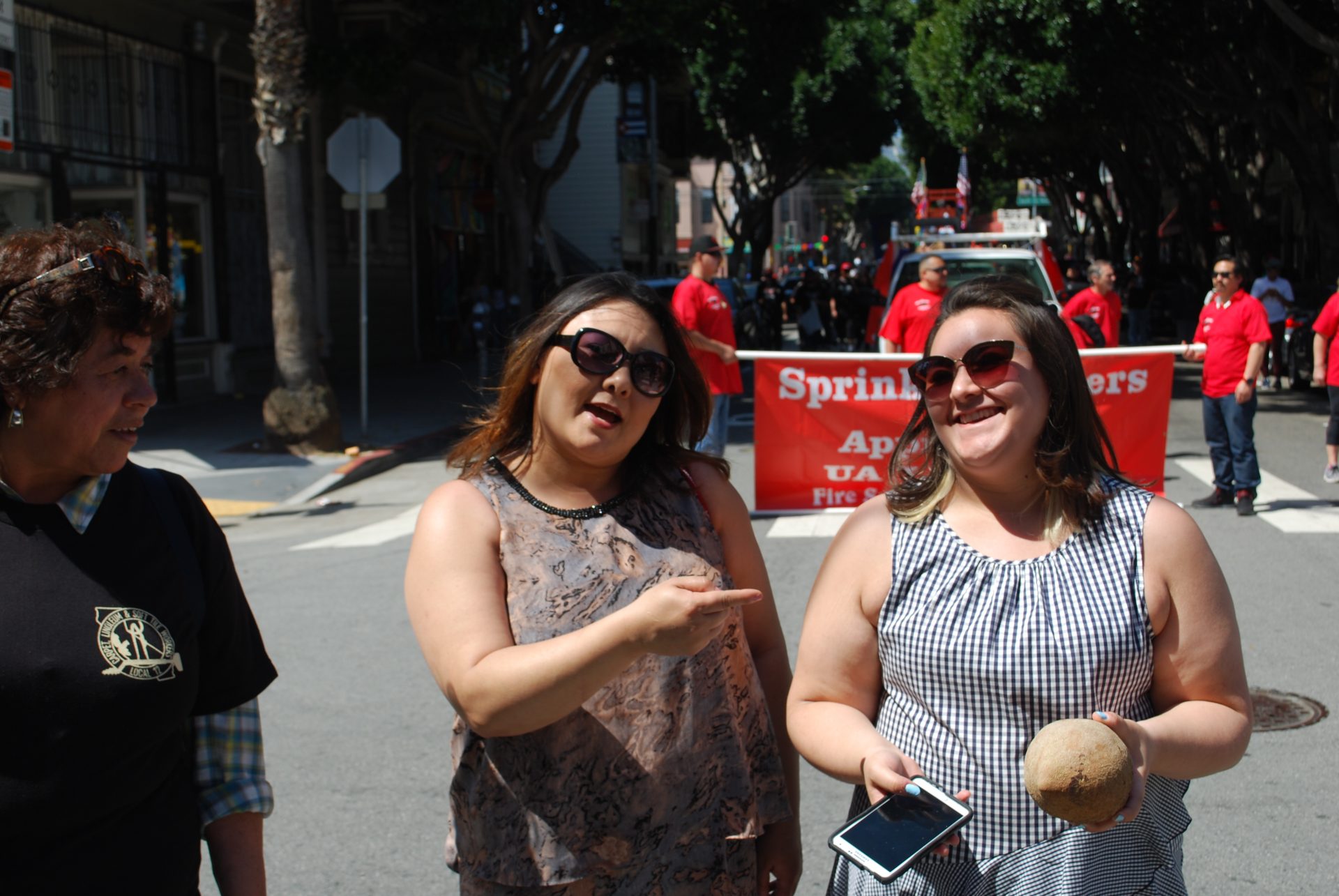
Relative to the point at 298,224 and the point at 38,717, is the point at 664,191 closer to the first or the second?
the point at 298,224

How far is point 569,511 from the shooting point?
235cm

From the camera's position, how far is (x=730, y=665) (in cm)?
238

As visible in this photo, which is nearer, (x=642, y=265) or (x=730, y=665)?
(x=730, y=665)

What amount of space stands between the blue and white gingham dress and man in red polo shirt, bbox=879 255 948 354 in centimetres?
929

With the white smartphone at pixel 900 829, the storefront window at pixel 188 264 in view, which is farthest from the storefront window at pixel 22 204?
the white smartphone at pixel 900 829

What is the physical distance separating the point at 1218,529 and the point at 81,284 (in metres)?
9.15

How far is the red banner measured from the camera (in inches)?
353

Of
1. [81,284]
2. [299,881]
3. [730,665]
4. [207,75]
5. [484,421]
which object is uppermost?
[207,75]

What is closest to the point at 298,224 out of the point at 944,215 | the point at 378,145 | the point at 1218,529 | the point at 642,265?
the point at 378,145

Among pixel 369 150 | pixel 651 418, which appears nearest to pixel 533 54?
pixel 369 150

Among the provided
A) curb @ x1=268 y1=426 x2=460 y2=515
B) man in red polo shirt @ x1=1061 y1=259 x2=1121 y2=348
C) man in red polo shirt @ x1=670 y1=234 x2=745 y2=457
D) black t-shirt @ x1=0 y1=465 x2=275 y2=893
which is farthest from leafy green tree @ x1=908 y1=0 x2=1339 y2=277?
black t-shirt @ x1=0 y1=465 x2=275 y2=893

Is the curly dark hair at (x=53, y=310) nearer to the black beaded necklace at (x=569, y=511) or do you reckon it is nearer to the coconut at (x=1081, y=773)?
the black beaded necklace at (x=569, y=511)

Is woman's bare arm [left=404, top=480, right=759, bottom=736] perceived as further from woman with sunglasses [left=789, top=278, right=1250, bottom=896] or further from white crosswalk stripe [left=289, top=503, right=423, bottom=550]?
white crosswalk stripe [left=289, top=503, right=423, bottom=550]

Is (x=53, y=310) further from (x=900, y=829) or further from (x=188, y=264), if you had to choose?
(x=188, y=264)
